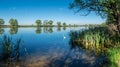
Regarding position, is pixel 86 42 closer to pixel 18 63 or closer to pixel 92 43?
pixel 92 43

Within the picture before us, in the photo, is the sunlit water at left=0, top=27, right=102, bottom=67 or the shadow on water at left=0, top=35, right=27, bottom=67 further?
the shadow on water at left=0, top=35, right=27, bottom=67

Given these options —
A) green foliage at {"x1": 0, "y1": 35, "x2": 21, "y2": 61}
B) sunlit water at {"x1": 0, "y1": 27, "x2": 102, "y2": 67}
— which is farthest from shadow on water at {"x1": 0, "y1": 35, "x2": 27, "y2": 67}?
sunlit water at {"x1": 0, "y1": 27, "x2": 102, "y2": 67}

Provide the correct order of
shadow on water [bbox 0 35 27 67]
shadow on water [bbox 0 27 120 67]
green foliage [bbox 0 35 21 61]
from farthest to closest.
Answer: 1. green foliage [bbox 0 35 21 61]
2. shadow on water [bbox 0 35 27 67]
3. shadow on water [bbox 0 27 120 67]

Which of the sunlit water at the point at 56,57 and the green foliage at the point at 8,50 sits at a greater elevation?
the green foliage at the point at 8,50

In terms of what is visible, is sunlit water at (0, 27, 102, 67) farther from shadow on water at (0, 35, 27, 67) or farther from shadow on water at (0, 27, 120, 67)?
shadow on water at (0, 35, 27, 67)

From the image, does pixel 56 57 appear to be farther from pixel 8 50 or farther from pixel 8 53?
pixel 8 50

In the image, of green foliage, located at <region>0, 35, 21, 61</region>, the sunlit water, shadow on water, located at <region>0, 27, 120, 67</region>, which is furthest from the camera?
green foliage, located at <region>0, 35, 21, 61</region>

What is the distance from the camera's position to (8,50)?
19.1 m

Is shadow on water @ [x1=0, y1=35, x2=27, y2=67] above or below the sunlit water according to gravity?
above

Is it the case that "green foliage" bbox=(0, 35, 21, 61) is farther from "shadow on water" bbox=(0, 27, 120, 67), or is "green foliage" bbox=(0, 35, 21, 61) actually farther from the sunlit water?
the sunlit water

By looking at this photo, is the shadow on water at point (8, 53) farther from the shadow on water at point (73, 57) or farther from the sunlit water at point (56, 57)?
the sunlit water at point (56, 57)

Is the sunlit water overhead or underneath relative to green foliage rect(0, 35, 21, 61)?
underneath

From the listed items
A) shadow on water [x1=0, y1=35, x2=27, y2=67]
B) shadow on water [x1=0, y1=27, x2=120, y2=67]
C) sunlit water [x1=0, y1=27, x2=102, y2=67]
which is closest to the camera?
shadow on water [x1=0, y1=27, x2=120, y2=67]

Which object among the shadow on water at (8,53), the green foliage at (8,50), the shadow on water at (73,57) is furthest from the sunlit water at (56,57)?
the green foliage at (8,50)
